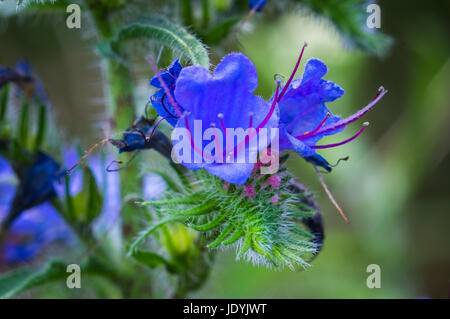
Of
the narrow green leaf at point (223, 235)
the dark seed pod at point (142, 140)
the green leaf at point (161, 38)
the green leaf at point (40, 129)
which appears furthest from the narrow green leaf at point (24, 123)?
the narrow green leaf at point (223, 235)

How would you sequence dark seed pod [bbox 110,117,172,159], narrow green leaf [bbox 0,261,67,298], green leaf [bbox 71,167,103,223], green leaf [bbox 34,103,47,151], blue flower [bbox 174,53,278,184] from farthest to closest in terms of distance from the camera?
→ 1. green leaf [bbox 34,103,47,151]
2. green leaf [bbox 71,167,103,223]
3. narrow green leaf [bbox 0,261,67,298]
4. dark seed pod [bbox 110,117,172,159]
5. blue flower [bbox 174,53,278,184]

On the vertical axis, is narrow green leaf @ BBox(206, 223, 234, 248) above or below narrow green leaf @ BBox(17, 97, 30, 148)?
below

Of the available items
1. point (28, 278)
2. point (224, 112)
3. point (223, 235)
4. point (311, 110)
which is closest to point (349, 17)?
point (311, 110)

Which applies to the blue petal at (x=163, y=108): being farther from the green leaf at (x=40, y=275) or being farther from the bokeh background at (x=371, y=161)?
the bokeh background at (x=371, y=161)

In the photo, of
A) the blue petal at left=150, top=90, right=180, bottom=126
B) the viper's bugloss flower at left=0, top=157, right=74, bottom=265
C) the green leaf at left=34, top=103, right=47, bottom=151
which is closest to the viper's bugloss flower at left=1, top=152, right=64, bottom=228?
the green leaf at left=34, top=103, right=47, bottom=151

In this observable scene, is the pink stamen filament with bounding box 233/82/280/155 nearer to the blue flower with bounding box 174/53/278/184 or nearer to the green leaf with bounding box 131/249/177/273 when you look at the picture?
the blue flower with bounding box 174/53/278/184
